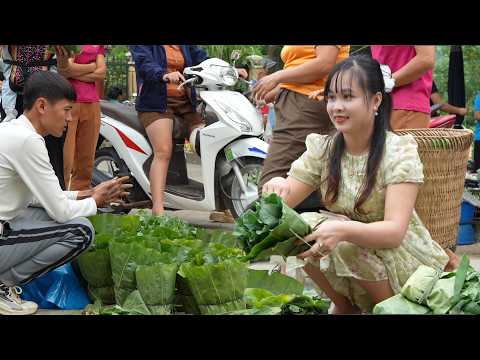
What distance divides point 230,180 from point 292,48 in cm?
227

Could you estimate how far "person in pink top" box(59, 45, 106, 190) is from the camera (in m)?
5.88

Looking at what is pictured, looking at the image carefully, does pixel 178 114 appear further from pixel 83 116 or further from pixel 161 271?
pixel 161 271

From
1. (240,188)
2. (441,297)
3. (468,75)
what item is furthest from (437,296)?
(468,75)

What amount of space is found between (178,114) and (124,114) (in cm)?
46

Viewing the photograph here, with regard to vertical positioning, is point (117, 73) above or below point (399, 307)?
below

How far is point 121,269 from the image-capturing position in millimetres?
3709

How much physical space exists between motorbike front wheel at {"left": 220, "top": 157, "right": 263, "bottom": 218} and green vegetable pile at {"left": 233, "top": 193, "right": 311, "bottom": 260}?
3080mm

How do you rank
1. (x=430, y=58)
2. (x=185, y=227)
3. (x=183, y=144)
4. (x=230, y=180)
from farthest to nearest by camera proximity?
(x=183, y=144)
(x=230, y=180)
(x=185, y=227)
(x=430, y=58)

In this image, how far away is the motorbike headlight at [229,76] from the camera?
6.44 metres

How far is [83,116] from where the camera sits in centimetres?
607

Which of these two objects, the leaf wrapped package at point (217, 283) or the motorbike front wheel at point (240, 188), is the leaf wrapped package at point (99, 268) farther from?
the motorbike front wheel at point (240, 188)

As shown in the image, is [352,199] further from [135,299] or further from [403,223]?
[135,299]

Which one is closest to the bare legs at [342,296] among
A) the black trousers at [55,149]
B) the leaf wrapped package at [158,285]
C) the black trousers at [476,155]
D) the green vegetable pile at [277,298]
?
the green vegetable pile at [277,298]
